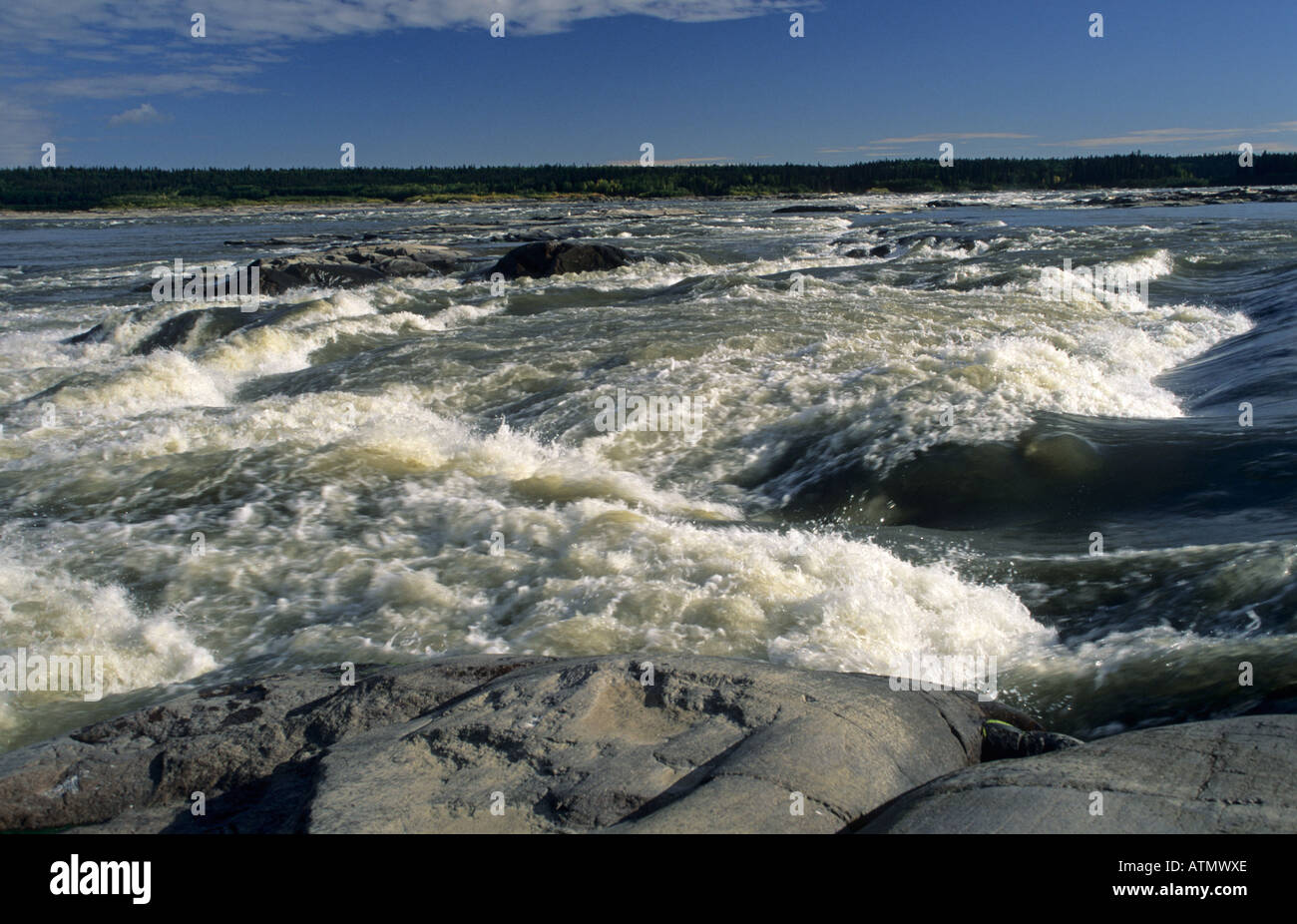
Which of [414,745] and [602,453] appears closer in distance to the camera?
[414,745]

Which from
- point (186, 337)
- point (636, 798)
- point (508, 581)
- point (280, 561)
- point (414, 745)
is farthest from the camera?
point (186, 337)

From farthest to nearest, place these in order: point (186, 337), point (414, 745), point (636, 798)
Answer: point (186, 337)
point (414, 745)
point (636, 798)

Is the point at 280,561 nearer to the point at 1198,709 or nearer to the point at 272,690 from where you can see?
the point at 272,690

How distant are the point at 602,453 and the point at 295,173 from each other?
524ft

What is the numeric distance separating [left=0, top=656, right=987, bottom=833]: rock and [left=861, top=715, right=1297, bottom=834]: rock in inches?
11.1

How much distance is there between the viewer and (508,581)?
6.30m

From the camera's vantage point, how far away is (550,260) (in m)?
25.9

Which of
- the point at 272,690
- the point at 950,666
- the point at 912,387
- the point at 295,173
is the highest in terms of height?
the point at 295,173

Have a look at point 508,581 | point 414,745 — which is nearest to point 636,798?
point 414,745

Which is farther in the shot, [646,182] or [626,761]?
[646,182]

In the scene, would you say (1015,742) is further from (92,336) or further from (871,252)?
(871,252)

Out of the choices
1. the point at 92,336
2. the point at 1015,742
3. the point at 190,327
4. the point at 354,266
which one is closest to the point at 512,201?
the point at 354,266

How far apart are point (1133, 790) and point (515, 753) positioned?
2.06 meters

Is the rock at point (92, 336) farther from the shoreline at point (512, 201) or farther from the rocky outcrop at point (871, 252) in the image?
the shoreline at point (512, 201)
